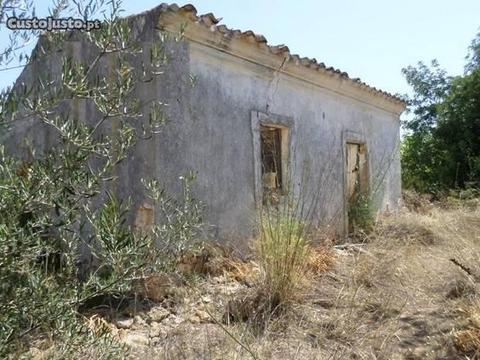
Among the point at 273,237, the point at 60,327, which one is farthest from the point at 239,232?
the point at 60,327

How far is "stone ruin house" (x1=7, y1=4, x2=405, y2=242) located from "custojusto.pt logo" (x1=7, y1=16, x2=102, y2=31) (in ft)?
5.34

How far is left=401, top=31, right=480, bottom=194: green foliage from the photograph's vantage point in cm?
1388

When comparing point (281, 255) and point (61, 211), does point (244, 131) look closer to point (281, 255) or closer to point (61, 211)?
point (281, 255)

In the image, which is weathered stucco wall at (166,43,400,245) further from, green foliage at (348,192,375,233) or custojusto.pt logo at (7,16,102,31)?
custojusto.pt logo at (7,16,102,31)

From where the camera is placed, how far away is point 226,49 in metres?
6.00

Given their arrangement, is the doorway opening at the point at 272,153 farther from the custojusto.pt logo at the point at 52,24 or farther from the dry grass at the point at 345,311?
the custojusto.pt logo at the point at 52,24

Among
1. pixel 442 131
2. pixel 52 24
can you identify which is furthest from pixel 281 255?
pixel 442 131

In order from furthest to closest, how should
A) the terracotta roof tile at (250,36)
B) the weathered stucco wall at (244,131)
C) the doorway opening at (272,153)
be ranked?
the doorway opening at (272,153), the weathered stucco wall at (244,131), the terracotta roof tile at (250,36)

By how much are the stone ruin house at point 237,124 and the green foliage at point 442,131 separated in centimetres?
592

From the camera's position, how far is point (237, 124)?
20.6 ft

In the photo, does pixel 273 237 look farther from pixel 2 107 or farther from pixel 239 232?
pixel 2 107

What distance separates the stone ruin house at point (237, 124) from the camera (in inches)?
203

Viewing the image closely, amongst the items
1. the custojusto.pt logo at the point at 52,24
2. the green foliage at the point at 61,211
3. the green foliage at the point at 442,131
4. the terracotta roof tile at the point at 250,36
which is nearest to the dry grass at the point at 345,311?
the green foliage at the point at 61,211

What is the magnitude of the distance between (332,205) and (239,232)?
276 cm
